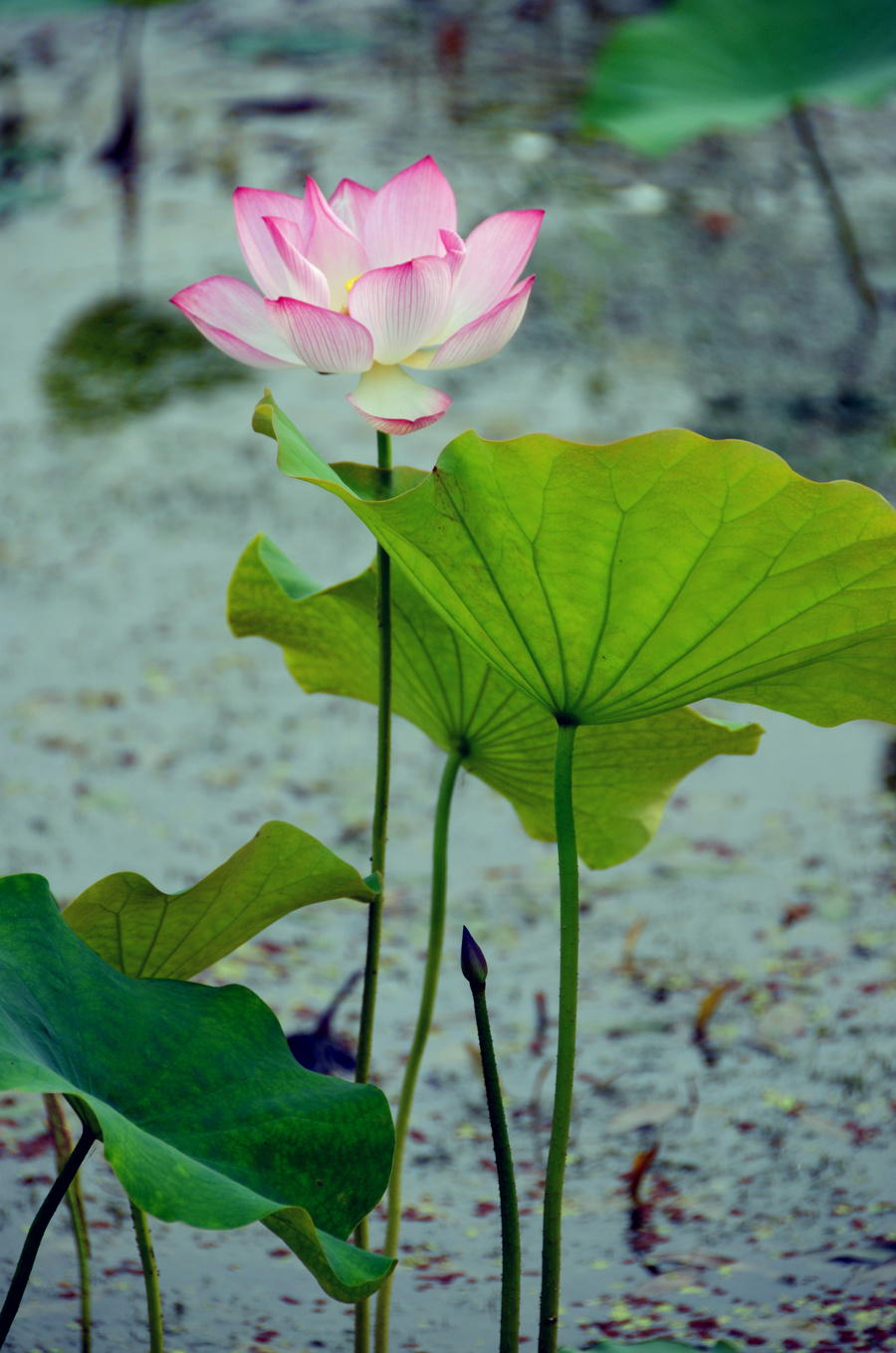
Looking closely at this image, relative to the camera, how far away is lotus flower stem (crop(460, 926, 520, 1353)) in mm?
509

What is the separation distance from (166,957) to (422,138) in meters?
3.24

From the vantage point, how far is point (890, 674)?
1.90 ft

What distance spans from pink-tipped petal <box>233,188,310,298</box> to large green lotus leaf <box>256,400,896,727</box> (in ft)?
0.23

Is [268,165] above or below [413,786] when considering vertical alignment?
above

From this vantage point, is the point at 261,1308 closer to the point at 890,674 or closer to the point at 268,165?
the point at 890,674

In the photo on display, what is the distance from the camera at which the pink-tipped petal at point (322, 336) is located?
0.52 metres

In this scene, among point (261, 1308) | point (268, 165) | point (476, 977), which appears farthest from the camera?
point (268, 165)

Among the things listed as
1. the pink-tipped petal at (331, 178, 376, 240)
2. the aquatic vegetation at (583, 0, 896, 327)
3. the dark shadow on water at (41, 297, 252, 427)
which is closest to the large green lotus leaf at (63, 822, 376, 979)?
the pink-tipped petal at (331, 178, 376, 240)

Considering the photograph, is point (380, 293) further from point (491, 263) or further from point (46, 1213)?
point (46, 1213)

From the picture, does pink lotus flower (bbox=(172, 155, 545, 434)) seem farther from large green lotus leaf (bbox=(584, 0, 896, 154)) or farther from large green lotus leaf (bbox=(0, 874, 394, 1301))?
large green lotus leaf (bbox=(584, 0, 896, 154))

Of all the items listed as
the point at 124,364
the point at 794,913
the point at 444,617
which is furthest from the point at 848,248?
the point at 444,617

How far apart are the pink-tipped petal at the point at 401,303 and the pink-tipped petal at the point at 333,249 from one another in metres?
0.04

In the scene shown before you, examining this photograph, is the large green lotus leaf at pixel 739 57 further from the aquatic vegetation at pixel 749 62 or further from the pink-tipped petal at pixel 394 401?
the pink-tipped petal at pixel 394 401

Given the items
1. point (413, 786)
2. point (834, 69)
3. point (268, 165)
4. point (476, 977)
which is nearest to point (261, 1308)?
point (476, 977)
